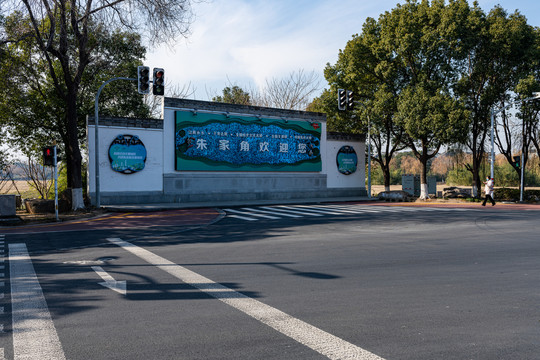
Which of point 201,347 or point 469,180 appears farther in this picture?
point 469,180

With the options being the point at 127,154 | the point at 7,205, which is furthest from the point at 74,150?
the point at 7,205

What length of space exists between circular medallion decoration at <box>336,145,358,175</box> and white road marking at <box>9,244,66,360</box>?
27.9m

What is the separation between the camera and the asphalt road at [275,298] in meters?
4.31

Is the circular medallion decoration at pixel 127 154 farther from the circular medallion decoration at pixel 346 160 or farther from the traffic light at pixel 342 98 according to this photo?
the circular medallion decoration at pixel 346 160

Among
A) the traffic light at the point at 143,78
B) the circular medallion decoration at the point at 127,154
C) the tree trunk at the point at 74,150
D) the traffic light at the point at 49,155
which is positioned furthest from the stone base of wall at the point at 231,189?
the traffic light at the point at 143,78

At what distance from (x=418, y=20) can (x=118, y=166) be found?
23.6 meters

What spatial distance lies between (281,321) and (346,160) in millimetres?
30049

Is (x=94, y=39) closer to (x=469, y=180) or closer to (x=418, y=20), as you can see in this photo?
(x=418, y=20)

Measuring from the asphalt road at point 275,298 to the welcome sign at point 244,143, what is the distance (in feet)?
50.5

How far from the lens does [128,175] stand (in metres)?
25.4

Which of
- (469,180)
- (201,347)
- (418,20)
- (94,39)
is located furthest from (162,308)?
(469,180)

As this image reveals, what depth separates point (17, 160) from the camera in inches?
1200

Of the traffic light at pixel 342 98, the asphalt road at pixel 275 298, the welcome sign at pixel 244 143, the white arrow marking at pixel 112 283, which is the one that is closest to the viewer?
the asphalt road at pixel 275 298

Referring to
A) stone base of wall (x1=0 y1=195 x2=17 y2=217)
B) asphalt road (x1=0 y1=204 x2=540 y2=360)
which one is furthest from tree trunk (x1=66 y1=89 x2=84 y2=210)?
asphalt road (x1=0 y1=204 x2=540 y2=360)
